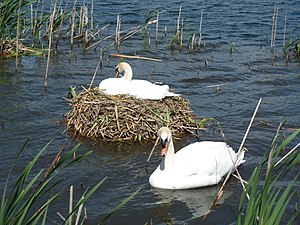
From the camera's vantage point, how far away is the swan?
6969 mm

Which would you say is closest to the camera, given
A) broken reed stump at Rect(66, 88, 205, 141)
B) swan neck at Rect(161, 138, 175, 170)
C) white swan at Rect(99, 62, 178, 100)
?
swan neck at Rect(161, 138, 175, 170)

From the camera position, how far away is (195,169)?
705cm

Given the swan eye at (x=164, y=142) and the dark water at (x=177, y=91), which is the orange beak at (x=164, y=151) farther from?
the dark water at (x=177, y=91)

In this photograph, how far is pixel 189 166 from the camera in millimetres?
7086

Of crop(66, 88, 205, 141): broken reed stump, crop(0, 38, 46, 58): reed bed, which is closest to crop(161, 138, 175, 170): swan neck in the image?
crop(66, 88, 205, 141): broken reed stump

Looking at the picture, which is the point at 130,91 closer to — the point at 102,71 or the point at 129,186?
the point at 129,186

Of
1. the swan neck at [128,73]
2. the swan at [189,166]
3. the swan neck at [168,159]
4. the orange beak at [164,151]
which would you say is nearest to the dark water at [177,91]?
the swan at [189,166]

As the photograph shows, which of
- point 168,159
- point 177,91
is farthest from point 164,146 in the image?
point 177,91

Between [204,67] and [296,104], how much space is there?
9.89ft

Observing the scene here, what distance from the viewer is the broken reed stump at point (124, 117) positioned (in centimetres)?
834

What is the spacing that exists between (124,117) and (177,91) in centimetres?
286

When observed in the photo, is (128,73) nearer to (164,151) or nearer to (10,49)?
(164,151)

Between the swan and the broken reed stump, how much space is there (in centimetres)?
112

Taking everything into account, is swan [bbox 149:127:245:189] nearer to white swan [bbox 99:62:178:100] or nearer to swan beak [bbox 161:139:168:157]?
swan beak [bbox 161:139:168:157]
